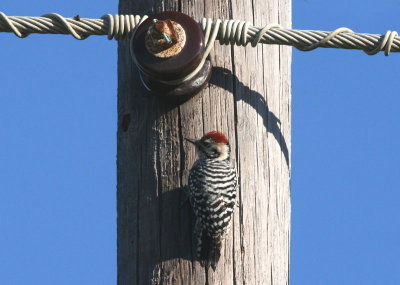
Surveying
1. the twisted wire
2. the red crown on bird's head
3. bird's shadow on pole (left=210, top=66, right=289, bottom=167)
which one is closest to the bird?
the red crown on bird's head

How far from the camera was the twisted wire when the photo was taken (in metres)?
4.73

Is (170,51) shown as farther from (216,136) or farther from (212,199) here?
(212,199)

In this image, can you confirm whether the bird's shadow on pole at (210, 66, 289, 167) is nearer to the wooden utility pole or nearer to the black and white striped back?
the wooden utility pole

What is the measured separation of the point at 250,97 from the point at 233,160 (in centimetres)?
37

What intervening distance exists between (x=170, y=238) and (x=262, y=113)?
0.88 metres

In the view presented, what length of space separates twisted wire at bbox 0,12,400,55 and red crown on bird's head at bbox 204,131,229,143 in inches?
19.9

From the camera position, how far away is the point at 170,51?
470 cm

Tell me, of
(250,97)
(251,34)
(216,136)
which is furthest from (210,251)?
(251,34)

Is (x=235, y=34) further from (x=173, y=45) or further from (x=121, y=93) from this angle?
(x=121, y=93)

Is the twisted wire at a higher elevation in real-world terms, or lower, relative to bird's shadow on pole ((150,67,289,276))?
higher

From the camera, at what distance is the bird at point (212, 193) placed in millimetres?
4672

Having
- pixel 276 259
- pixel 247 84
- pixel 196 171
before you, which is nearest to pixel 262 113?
pixel 247 84

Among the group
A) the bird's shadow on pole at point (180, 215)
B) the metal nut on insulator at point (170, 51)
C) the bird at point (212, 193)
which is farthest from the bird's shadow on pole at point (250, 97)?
the bird at point (212, 193)

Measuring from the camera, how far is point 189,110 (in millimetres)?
4914
